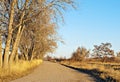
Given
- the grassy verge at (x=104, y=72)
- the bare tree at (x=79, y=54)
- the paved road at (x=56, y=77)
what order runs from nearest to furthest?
the paved road at (x=56, y=77) → the grassy verge at (x=104, y=72) → the bare tree at (x=79, y=54)

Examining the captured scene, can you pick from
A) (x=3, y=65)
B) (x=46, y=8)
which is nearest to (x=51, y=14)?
(x=46, y=8)

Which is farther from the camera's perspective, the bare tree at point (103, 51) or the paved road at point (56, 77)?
the bare tree at point (103, 51)

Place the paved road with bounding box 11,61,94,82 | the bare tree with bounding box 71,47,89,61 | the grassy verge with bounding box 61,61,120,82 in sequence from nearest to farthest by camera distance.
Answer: the paved road with bounding box 11,61,94,82
the grassy verge with bounding box 61,61,120,82
the bare tree with bounding box 71,47,89,61

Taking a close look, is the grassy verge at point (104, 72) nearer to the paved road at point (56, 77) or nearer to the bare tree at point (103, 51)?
the paved road at point (56, 77)

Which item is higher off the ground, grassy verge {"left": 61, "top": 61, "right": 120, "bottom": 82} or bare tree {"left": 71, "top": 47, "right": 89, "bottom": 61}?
bare tree {"left": 71, "top": 47, "right": 89, "bottom": 61}

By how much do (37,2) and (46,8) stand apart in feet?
2.95

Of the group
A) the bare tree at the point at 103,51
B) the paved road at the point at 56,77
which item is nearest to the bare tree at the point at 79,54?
the bare tree at the point at 103,51

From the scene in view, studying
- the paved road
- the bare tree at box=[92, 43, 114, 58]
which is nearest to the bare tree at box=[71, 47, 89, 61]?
the bare tree at box=[92, 43, 114, 58]

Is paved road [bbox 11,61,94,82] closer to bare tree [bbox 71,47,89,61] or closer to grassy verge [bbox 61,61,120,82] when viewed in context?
grassy verge [bbox 61,61,120,82]

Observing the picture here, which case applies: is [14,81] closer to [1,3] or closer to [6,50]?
[6,50]

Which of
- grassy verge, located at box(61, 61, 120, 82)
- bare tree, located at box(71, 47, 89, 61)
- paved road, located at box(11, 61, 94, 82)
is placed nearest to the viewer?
paved road, located at box(11, 61, 94, 82)

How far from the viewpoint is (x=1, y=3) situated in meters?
24.4

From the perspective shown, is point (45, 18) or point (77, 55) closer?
point (45, 18)

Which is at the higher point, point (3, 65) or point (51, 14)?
point (51, 14)
